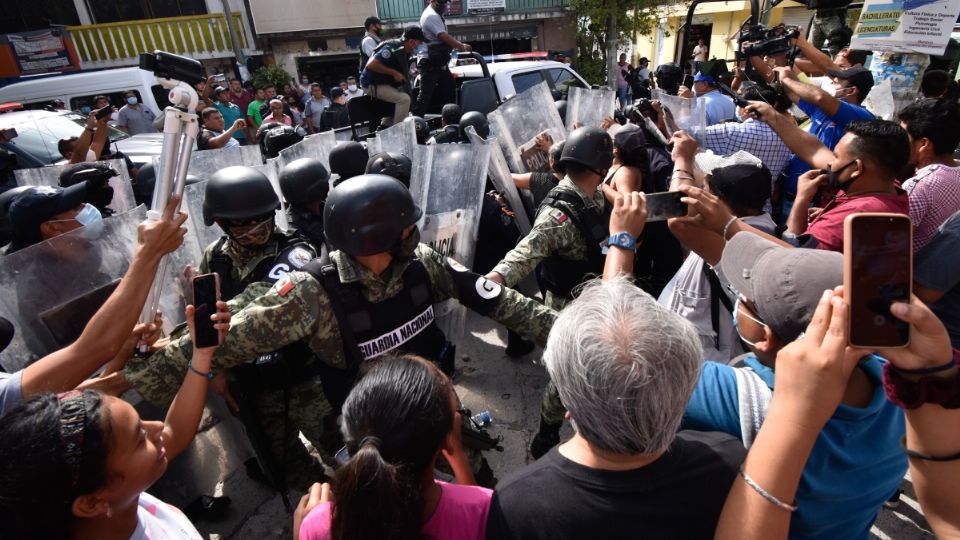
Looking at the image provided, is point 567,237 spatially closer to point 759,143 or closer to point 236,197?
point 236,197

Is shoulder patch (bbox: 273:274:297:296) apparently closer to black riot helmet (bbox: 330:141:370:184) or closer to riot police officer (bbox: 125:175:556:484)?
riot police officer (bbox: 125:175:556:484)

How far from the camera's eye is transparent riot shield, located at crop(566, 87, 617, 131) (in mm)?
4797

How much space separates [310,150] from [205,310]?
272 cm

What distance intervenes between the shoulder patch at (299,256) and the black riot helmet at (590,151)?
1.45 meters

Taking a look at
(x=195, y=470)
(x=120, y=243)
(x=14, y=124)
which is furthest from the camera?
(x=14, y=124)

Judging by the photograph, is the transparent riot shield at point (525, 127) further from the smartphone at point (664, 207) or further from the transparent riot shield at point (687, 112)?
the smartphone at point (664, 207)

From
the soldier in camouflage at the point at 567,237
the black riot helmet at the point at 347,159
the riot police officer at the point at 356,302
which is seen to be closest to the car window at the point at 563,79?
the black riot helmet at the point at 347,159

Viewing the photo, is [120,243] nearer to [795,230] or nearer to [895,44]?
[795,230]

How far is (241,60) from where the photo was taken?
17516 millimetres

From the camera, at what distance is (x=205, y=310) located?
1.56 m

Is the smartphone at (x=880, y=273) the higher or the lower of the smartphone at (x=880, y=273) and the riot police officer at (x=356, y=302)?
the higher

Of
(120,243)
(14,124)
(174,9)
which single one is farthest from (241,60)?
(120,243)

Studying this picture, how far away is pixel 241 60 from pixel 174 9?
3.60 m

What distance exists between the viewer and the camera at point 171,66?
1.61 metres
